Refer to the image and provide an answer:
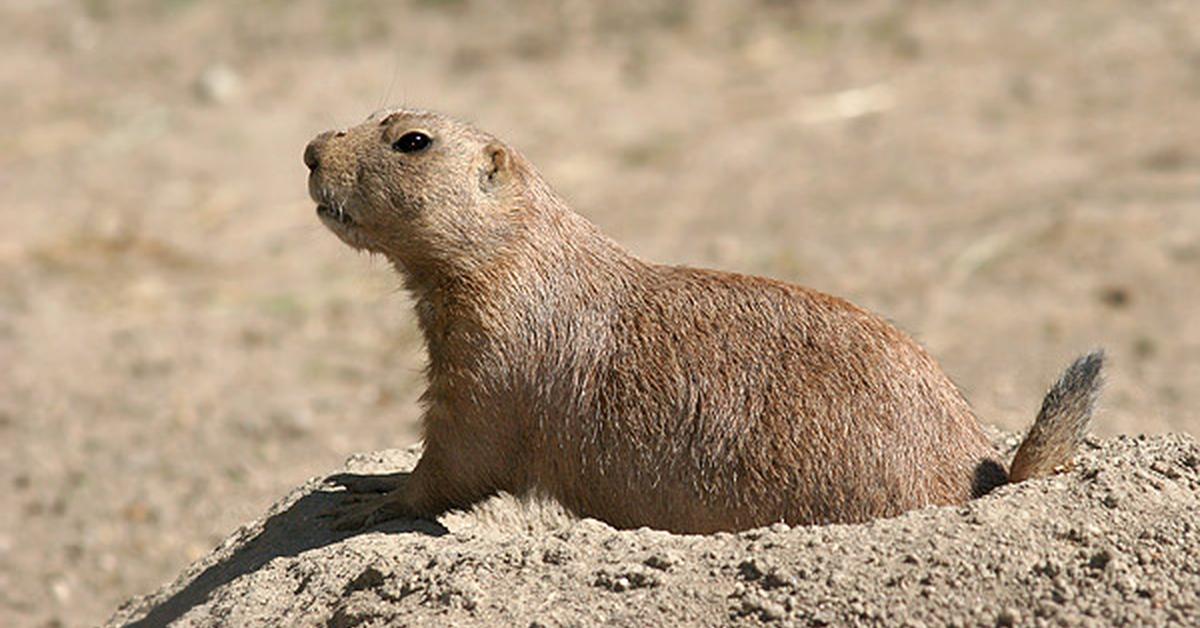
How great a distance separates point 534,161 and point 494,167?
641 centimetres

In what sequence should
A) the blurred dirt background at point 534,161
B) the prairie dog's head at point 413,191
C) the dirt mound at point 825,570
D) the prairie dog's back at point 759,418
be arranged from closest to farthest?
the dirt mound at point 825,570 → the prairie dog's back at point 759,418 → the prairie dog's head at point 413,191 → the blurred dirt background at point 534,161

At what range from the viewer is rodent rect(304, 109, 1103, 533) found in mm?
4211

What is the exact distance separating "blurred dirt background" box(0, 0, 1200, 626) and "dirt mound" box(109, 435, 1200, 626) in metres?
2.55

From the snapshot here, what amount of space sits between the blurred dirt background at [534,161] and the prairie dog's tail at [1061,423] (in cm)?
269

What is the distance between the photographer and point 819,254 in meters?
9.50

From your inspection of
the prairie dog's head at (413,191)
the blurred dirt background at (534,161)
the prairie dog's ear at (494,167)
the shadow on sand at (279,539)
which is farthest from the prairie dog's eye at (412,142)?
the blurred dirt background at (534,161)

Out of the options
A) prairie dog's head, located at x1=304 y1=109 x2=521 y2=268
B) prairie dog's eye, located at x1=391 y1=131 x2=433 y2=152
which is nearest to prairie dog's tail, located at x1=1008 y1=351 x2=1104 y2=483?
prairie dog's head, located at x1=304 y1=109 x2=521 y2=268

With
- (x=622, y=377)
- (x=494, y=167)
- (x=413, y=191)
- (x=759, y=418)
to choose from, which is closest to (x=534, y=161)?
(x=494, y=167)

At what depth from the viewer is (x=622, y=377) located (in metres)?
4.46

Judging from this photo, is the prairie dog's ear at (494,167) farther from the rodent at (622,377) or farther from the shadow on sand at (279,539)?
the shadow on sand at (279,539)

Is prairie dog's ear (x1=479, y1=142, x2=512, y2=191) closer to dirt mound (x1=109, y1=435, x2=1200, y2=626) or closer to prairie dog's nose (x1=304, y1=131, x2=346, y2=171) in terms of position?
prairie dog's nose (x1=304, y1=131, x2=346, y2=171)

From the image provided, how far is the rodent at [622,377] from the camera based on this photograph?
4.21m

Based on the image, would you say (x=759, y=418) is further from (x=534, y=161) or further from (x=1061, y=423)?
(x=534, y=161)

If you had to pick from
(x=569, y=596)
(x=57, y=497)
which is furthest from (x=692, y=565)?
(x=57, y=497)
